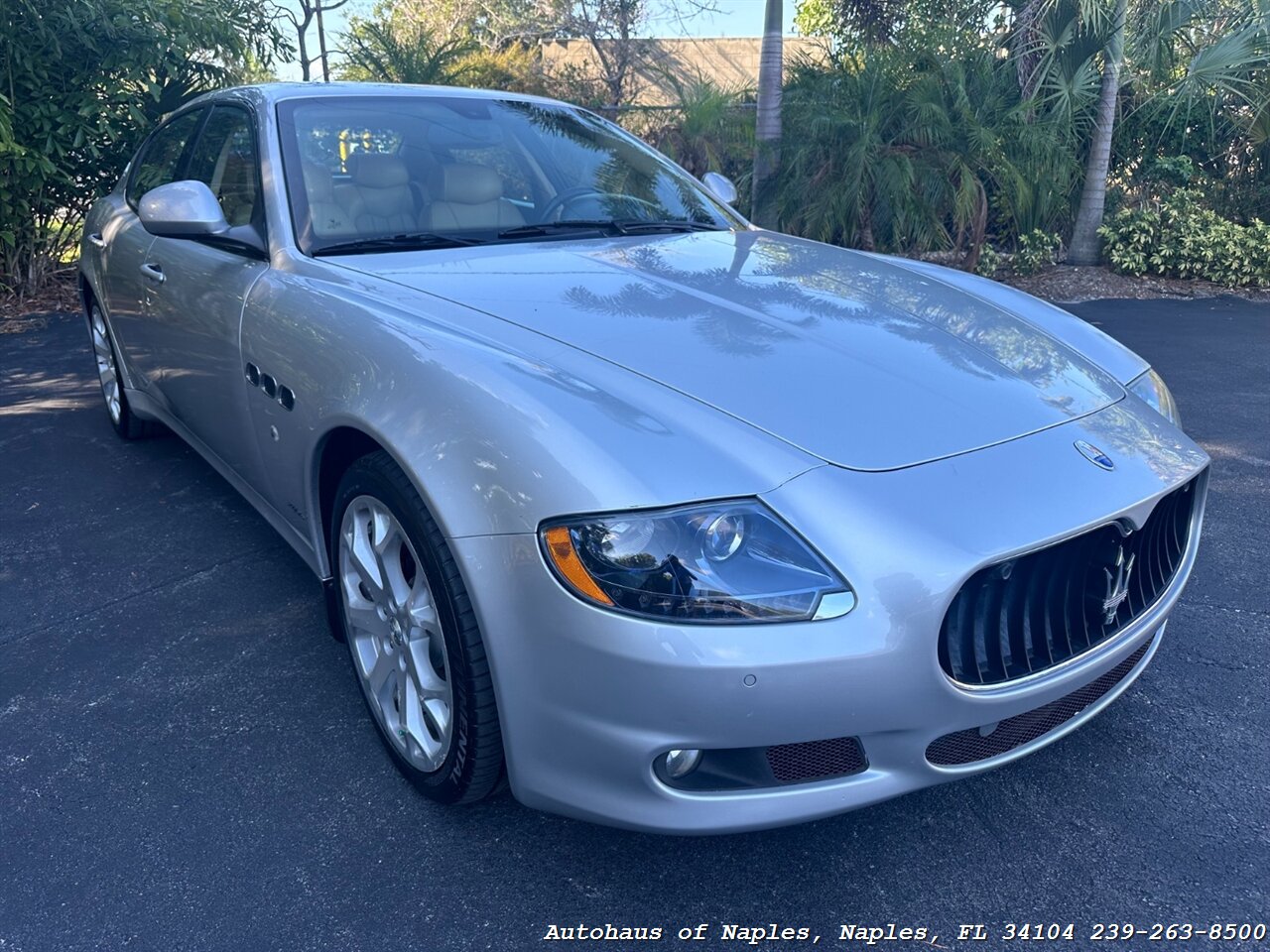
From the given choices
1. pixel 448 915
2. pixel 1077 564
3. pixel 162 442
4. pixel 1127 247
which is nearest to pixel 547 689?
pixel 448 915

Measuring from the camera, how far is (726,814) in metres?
1.65

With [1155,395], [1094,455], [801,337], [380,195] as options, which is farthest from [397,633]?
[1155,395]

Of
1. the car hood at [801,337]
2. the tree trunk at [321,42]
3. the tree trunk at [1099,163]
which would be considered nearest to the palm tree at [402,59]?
the tree trunk at [321,42]

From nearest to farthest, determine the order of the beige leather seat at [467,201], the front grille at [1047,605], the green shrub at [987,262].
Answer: the front grille at [1047,605], the beige leather seat at [467,201], the green shrub at [987,262]

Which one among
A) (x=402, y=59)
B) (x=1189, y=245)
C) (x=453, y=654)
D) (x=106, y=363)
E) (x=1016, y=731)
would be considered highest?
(x=402, y=59)

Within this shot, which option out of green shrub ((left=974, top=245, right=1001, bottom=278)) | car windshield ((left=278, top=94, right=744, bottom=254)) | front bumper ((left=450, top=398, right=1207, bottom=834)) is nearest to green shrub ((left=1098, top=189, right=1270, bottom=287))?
green shrub ((left=974, top=245, right=1001, bottom=278))

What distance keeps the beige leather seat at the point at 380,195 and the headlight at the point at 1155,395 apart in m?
1.99

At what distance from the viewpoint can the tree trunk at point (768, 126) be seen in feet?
28.1

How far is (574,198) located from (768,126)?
250 inches

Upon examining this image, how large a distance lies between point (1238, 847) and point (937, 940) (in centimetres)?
71

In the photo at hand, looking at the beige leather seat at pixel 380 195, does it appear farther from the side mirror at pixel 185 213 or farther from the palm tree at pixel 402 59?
the palm tree at pixel 402 59

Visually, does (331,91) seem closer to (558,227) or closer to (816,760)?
(558,227)

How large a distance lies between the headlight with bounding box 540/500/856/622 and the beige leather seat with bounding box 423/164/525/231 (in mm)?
1551

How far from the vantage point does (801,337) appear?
219 cm
